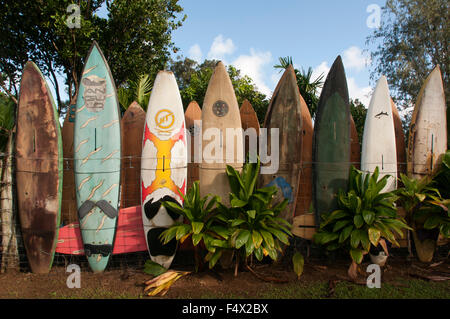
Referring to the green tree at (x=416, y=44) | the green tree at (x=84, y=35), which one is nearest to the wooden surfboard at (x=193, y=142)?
the green tree at (x=84, y=35)

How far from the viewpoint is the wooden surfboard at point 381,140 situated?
3.51m

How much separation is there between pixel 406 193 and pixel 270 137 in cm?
157

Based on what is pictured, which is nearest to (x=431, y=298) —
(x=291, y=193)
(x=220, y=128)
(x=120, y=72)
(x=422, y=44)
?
(x=291, y=193)

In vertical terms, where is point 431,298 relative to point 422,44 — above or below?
below

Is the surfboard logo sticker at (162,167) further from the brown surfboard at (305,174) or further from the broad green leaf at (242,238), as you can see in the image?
the brown surfboard at (305,174)

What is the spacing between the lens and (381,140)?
3553 millimetres

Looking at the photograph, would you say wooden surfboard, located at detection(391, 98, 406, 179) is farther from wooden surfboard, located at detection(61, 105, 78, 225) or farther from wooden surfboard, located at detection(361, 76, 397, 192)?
wooden surfboard, located at detection(61, 105, 78, 225)

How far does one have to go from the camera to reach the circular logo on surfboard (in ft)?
11.0

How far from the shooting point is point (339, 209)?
3258 millimetres

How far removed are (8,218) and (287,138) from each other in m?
3.10

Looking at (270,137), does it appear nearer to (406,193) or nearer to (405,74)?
(406,193)

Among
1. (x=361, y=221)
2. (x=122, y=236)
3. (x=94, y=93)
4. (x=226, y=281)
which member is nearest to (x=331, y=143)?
(x=361, y=221)

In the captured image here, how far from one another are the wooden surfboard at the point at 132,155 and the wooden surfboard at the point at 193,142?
614 mm

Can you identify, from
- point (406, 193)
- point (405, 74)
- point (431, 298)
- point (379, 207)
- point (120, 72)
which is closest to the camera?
point (431, 298)
